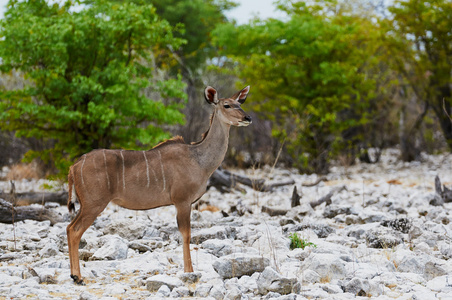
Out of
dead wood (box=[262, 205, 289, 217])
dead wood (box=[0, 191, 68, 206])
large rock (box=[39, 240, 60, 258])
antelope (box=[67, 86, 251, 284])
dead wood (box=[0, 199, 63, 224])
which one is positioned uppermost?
antelope (box=[67, 86, 251, 284])

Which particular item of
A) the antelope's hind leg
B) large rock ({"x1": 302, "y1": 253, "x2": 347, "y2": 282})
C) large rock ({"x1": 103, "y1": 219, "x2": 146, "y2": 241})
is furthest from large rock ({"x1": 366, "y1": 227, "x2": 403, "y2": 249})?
the antelope's hind leg

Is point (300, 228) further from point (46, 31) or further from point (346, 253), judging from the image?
point (46, 31)

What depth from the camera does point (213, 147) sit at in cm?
566

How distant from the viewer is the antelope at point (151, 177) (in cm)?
509

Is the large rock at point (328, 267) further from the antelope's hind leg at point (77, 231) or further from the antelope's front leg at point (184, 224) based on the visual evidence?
A: the antelope's hind leg at point (77, 231)

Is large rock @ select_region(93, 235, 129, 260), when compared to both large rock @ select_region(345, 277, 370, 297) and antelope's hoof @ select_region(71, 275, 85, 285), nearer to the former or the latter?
antelope's hoof @ select_region(71, 275, 85, 285)

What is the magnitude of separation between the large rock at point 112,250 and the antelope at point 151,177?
901 mm

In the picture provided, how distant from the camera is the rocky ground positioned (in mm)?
4703

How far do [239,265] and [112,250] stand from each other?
1.72 metres

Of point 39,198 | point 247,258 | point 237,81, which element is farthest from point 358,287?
point 237,81

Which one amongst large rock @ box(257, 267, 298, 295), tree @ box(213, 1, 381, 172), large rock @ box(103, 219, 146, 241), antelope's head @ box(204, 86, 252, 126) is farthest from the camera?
tree @ box(213, 1, 381, 172)

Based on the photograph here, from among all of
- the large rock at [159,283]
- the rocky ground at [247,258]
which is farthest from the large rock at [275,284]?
the large rock at [159,283]

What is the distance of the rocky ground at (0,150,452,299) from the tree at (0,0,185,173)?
3.19 metres

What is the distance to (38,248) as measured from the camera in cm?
654
